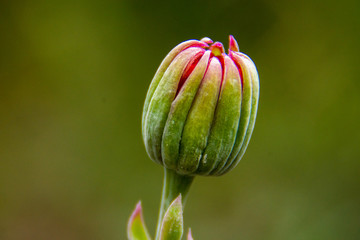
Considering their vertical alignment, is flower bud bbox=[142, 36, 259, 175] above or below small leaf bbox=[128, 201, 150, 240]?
above

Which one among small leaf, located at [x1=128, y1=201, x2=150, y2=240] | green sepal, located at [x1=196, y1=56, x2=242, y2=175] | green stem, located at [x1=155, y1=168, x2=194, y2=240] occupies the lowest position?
small leaf, located at [x1=128, y1=201, x2=150, y2=240]

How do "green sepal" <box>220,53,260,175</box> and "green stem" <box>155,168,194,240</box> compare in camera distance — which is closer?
"green sepal" <box>220,53,260,175</box>

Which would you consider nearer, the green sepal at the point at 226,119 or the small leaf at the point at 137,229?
the green sepal at the point at 226,119

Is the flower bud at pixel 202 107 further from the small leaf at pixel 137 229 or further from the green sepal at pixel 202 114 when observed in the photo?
the small leaf at pixel 137 229

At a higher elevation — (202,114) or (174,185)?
(202,114)

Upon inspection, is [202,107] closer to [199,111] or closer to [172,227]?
[199,111]

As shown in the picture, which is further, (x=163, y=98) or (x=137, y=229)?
(x=137, y=229)

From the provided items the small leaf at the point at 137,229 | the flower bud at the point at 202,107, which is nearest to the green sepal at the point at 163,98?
the flower bud at the point at 202,107

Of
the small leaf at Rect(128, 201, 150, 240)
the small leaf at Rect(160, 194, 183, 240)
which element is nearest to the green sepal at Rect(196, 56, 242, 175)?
the small leaf at Rect(160, 194, 183, 240)

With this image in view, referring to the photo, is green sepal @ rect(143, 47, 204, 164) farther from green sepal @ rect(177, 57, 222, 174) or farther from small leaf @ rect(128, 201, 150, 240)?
small leaf @ rect(128, 201, 150, 240)

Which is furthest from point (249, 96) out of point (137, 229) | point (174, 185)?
point (137, 229)
